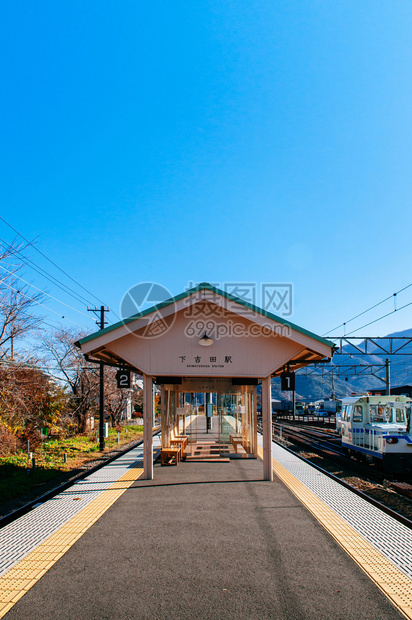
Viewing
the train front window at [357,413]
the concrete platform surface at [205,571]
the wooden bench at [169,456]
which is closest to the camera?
the concrete platform surface at [205,571]

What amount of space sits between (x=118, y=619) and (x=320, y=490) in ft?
22.4

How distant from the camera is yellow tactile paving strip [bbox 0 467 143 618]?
495cm

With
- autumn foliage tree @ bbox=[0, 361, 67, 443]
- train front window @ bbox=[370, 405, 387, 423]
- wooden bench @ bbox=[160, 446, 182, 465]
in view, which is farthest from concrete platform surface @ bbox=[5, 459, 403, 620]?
autumn foliage tree @ bbox=[0, 361, 67, 443]

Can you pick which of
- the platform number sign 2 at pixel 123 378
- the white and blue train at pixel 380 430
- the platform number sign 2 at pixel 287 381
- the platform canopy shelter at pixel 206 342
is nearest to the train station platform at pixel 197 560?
the platform canopy shelter at pixel 206 342

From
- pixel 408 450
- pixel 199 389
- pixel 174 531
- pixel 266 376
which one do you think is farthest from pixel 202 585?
pixel 199 389

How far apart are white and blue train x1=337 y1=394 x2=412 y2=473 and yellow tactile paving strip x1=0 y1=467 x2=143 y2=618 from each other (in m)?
9.23

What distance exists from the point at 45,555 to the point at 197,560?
7.08 feet

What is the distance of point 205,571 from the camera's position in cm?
551

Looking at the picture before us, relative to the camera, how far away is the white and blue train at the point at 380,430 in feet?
45.6

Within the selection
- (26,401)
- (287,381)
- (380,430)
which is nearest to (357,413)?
(380,430)

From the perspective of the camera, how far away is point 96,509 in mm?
8414

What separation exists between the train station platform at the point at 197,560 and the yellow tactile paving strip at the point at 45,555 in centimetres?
2

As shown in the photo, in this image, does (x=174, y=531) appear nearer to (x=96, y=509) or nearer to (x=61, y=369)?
(x=96, y=509)

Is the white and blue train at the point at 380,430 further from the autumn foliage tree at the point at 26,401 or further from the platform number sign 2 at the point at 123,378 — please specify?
the autumn foliage tree at the point at 26,401
